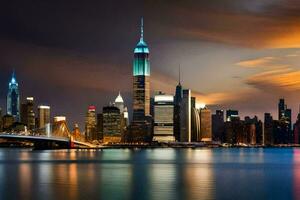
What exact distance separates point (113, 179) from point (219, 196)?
1942 centimetres

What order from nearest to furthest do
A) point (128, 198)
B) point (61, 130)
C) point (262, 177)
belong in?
point (128, 198) → point (262, 177) → point (61, 130)

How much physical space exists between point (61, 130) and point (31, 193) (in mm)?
134730

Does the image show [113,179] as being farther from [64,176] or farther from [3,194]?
[3,194]

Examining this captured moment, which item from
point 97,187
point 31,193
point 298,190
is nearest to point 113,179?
point 97,187

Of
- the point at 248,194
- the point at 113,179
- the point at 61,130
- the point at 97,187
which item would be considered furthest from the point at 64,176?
the point at 61,130

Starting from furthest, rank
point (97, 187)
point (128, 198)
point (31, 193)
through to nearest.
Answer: point (97, 187)
point (31, 193)
point (128, 198)

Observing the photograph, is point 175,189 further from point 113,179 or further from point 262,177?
point 262,177

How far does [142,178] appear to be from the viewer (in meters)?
69.2

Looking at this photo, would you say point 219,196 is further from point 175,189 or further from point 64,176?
point 64,176

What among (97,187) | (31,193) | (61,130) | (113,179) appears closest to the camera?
(31,193)

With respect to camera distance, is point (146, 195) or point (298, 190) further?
point (298, 190)

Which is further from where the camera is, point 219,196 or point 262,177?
point 262,177

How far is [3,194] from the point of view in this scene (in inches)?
2041

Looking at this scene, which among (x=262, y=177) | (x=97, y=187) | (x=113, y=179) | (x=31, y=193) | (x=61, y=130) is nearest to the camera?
(x=31, y=193)
